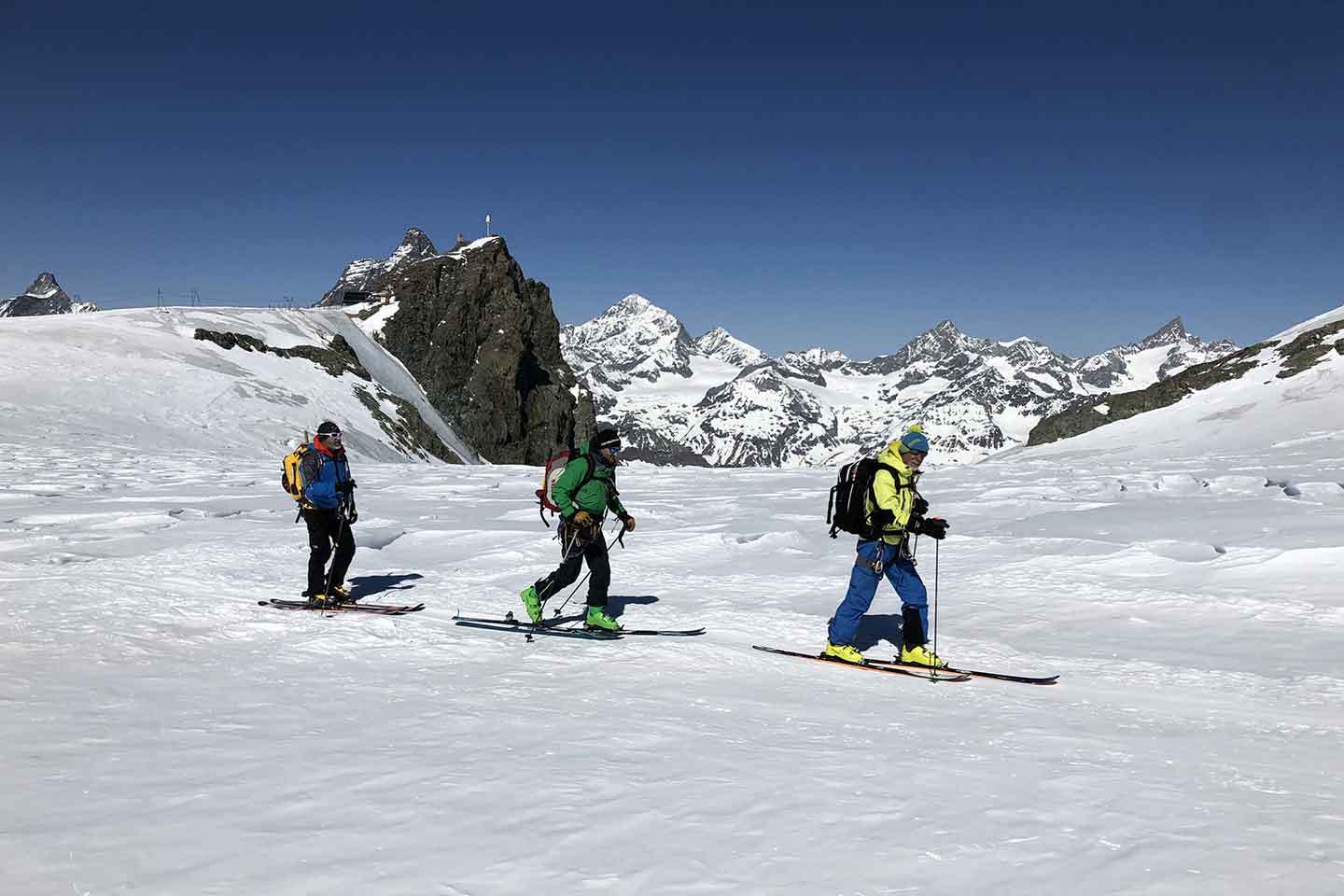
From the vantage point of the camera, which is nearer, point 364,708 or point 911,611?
point 364,708

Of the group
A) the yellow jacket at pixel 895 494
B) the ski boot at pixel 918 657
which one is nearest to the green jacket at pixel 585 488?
the yellow jacket at pixel 895 494

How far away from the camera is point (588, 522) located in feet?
33.8

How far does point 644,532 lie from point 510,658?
8677mm

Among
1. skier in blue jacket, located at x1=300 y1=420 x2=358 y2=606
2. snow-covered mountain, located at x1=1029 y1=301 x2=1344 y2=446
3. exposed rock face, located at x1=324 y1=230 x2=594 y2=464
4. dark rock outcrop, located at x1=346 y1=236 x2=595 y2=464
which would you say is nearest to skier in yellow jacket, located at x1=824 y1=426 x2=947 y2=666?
skier in blue jacket, located at x1=300 y1=420 x2=358 y2=606

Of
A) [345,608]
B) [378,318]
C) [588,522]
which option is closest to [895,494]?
[588,522]

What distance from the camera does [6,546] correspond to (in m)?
13.8

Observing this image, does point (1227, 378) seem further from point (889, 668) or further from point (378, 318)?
point (378, 318)

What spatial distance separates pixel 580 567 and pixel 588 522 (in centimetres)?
59

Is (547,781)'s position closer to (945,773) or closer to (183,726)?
(945,773)

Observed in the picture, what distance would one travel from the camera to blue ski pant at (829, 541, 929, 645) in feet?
30.2

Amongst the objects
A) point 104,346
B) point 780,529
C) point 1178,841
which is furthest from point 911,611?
point 104,346

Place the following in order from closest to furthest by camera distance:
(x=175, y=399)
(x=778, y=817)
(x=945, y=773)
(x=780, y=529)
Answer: (x=778, y=817) < (x=945, y=773) < (x=780, y=529) < (x=175, y=399)

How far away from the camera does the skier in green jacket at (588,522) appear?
1027 centimetres

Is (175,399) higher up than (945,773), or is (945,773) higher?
(175,399)
